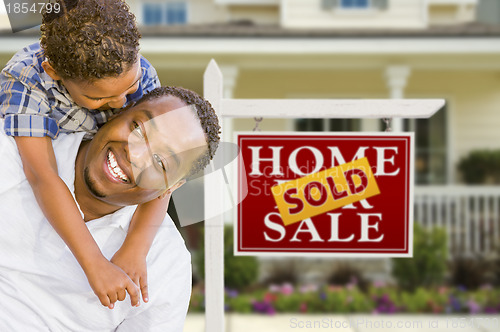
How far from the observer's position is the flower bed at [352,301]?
5012mm

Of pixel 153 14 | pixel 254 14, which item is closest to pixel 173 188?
pixel 254 14

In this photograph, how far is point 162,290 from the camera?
4.71 feet

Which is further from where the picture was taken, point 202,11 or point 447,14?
point 202,11

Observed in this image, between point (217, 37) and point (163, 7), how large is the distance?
267cm

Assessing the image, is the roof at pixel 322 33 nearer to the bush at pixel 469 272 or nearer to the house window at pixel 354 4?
the house window at pixel 354 4

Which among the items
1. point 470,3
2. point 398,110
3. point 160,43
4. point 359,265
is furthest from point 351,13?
point 398,110

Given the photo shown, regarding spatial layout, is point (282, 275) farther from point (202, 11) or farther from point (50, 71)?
point (202, 11)

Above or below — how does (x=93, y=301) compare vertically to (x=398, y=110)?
below

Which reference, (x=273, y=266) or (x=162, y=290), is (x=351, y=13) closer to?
(x=273, y=266)

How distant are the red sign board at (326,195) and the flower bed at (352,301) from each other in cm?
293

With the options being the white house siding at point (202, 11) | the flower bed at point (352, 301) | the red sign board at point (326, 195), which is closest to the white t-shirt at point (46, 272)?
the red sign board at point (326, 195)

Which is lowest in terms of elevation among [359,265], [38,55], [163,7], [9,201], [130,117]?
[359,265]

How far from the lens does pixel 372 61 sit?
7293mm

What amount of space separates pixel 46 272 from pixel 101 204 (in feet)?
0.71
